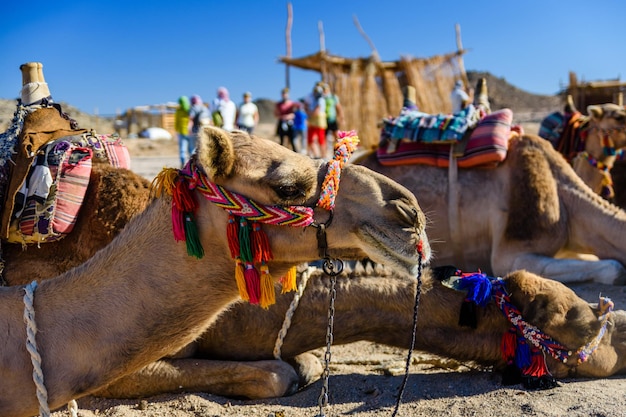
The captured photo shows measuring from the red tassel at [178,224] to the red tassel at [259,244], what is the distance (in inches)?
9.9

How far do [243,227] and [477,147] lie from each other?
13.8ft

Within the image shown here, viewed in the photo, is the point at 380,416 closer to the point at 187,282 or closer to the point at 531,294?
the point at 531,294

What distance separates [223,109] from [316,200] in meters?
12.4

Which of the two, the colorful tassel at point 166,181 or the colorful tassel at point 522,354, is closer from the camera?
the colorful tassel at point 166,181

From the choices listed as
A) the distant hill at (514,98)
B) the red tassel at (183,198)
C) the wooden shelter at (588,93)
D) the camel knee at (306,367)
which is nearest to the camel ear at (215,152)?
the red tassel at (183,198)

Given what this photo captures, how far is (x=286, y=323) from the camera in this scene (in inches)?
145

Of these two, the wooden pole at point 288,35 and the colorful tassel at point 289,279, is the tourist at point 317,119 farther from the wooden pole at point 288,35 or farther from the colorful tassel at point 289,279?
the colorful tassel at point 289,279

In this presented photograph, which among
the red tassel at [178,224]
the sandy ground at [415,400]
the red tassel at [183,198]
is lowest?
the sandy ground at [415,400]

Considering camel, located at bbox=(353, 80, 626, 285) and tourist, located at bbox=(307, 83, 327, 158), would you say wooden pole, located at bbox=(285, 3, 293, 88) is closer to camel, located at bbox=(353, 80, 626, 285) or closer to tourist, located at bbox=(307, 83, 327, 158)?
tourist, located at bbox=(307, 83, 327, 158)

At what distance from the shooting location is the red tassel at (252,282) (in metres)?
2.51

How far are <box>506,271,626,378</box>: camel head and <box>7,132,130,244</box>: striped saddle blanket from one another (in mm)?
2368

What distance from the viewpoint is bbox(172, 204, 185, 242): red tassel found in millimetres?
2502

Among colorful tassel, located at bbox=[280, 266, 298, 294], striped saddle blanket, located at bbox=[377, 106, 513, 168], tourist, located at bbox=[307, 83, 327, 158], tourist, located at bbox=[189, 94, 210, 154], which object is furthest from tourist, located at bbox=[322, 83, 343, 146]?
colorful tassel, located at bbox=[280, 266, 298, 294]

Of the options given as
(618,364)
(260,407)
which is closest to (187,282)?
(260,407)
